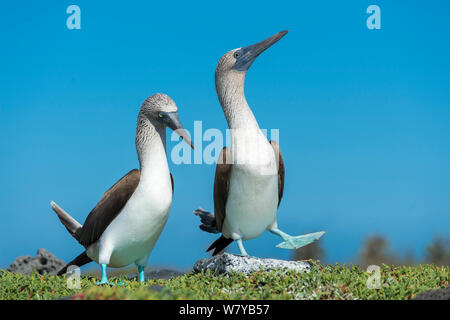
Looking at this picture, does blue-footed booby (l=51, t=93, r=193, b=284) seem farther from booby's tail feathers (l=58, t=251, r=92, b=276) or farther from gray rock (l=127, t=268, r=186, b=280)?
gray rock (l=127, t=268, r=186, b=280)

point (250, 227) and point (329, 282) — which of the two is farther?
point (250, 227)

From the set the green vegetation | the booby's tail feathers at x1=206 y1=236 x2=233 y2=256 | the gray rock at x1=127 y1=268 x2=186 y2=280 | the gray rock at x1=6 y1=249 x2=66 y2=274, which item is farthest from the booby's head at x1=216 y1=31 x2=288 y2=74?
the gray rock at x1=6 y1=249 x2=66 y2=274

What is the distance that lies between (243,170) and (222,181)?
0.32 meters

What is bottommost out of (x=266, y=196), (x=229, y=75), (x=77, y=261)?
(x=77, y=261)

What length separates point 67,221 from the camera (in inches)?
255

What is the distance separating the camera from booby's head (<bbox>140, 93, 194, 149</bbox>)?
225 inches

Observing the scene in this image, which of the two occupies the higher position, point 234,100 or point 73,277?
point 234,100

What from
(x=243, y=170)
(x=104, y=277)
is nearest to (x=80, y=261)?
(x=104, y=277)

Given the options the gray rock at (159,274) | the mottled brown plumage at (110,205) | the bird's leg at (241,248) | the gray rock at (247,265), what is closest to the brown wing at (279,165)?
the bird's leg at (241,248)

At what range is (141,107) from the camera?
5.91m

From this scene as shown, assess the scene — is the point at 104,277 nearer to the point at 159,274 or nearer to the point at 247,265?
the point at 247,265
